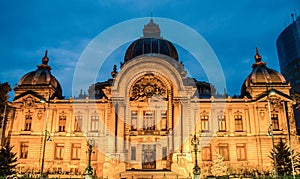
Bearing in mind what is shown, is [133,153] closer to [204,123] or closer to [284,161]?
[204,123]

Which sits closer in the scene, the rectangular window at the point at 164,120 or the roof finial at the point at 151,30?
the rectangular window at the point at 164,120

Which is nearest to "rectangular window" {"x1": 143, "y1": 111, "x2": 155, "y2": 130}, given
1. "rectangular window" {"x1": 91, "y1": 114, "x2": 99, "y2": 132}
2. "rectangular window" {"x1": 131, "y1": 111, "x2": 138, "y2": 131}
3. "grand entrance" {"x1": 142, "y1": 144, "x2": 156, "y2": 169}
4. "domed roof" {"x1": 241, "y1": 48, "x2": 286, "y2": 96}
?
"rectangular window" {"x1": 131, "y1": 111, "x2": 138, "y2": 131}

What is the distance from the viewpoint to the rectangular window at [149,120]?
40750 mm

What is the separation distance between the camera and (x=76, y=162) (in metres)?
41.3

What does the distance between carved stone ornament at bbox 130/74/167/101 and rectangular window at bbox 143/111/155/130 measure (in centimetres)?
219

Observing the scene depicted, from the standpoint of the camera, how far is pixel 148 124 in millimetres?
41000

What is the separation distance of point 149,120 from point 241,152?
45.3ft

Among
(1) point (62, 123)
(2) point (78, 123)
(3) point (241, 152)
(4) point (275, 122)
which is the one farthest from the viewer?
(1) point (62, 123)

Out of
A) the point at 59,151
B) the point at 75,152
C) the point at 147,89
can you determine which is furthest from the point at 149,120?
the point at 59,151

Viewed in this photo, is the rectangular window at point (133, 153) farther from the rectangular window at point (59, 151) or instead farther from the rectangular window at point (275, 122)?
the rectangular window at point (275, 122)

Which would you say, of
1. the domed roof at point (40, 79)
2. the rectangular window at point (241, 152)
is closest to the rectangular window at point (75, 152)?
the domed roof at point (40, 79)

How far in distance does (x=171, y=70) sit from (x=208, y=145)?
12.0m

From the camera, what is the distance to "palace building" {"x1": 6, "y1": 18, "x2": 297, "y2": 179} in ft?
128

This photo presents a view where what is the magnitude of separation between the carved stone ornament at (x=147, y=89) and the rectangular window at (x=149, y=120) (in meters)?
2.19
